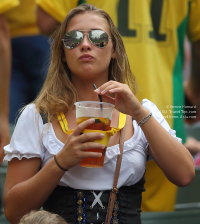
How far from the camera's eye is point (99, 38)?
8.32 ft

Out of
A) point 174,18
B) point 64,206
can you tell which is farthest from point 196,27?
point 64,206

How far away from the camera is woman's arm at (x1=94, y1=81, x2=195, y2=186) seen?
7.50 ft

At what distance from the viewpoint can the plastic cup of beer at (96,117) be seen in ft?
7.17

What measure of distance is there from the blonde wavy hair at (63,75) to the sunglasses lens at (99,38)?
0.17m

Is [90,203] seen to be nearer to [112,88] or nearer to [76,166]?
[76,166]

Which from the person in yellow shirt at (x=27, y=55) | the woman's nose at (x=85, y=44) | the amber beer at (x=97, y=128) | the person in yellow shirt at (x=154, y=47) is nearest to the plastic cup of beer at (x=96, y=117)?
the amber beer at (x=97, y=128)

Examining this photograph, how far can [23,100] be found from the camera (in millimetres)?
4039

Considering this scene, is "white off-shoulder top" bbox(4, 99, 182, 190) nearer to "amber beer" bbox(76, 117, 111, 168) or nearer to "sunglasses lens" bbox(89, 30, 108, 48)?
"amber beer" bbox(76, 117, 111, 168)

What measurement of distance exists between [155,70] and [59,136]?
104 cm

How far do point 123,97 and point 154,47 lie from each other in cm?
102

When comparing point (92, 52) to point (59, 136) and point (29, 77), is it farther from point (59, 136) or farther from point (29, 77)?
point (29, 77)

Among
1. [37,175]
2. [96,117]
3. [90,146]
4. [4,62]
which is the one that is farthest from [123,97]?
[4,62]

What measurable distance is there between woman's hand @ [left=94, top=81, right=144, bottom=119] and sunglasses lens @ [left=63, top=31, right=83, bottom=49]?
0.37 m

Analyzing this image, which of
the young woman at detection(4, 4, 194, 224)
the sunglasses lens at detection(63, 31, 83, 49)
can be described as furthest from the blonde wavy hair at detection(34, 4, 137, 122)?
the sunglasses lens at detection(63, 31, 83, 49)
